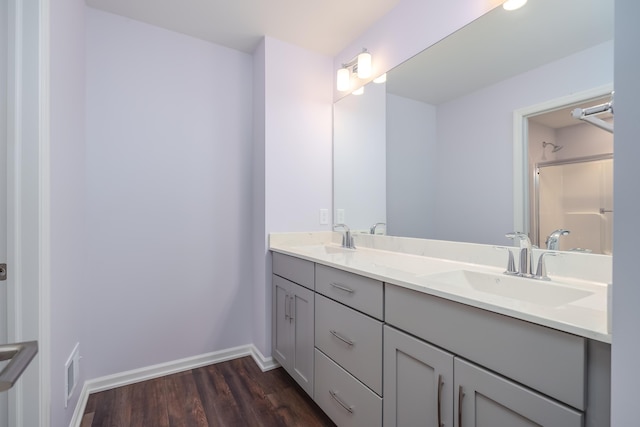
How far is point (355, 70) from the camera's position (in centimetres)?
205

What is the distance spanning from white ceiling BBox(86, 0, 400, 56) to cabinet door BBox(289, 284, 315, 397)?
1636mm

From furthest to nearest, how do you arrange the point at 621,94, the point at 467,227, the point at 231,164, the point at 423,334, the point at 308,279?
the point at 231,164 → the point at 308,279 → the point at 467,227 → the point at 423,334 → the point at 621,94

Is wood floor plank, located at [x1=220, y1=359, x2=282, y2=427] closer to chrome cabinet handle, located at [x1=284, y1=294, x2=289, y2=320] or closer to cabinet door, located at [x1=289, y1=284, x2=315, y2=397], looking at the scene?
cabinet door, located at [x1=289, y1=284, x2=315, y2=397]

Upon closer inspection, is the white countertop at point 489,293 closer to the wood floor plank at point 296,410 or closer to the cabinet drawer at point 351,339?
the cabinet drawer at point 351,339

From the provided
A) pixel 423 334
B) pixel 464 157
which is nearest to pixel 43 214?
pixel 423 334

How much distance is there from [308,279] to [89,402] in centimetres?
Result: 143

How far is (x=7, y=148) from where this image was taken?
1.02m

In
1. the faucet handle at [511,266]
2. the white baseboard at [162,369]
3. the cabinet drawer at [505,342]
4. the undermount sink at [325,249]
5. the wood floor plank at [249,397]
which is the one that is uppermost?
the faucet handle at [511,266]

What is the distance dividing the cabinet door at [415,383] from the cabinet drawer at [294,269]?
597 millimetres

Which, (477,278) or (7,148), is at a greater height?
(7,148)

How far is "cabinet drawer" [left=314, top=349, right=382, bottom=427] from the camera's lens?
3.86 feet

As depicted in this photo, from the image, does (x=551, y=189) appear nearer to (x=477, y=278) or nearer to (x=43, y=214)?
(x=477, y=278)

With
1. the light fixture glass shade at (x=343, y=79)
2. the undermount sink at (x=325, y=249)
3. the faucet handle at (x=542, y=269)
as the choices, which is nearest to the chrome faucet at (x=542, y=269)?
the faucet handle at (x=542, y=269)

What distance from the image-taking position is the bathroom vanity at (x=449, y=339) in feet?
2.18
